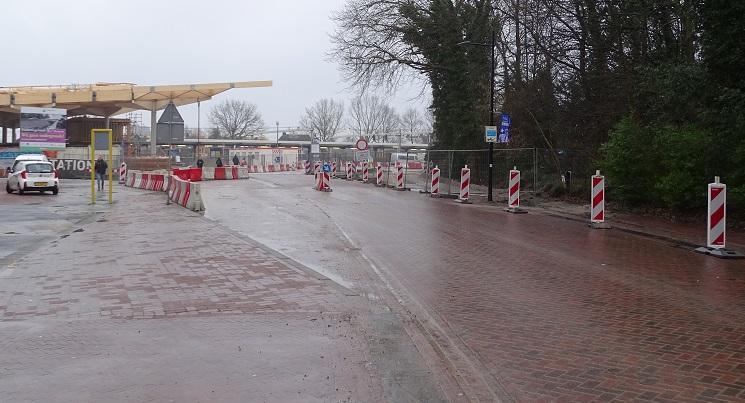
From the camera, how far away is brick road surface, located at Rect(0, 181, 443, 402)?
4937mm

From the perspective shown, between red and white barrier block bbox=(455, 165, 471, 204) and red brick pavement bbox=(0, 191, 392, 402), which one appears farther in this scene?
red and white barrier block bbox=(455, 165, 471, 204)

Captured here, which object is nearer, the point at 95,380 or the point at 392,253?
the point at 95,380

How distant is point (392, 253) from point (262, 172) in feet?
167

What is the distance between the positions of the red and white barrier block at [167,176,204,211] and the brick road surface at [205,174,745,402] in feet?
6.55

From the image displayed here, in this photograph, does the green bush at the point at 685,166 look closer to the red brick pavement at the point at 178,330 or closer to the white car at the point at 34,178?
the red brick pavement at the point at 178,330

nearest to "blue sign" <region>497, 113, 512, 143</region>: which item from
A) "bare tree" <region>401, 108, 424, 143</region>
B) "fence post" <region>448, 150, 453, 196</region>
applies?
"fence post" <region>448, 150, 453, 196</region>

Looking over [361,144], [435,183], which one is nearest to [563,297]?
[435,183]

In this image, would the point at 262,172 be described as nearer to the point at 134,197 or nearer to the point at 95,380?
the point at 134,197

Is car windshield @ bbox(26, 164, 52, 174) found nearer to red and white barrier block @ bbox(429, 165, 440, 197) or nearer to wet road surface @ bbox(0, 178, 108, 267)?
wet road surface @ bbox(0, 178, 108, 267)

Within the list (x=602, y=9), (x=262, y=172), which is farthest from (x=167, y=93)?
(x=602, y=9)

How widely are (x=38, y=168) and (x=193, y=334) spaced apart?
83.2 feet

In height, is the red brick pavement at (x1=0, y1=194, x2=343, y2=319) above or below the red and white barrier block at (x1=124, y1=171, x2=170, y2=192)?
below

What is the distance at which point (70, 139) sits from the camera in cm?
7012

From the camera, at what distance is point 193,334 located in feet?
20.8
